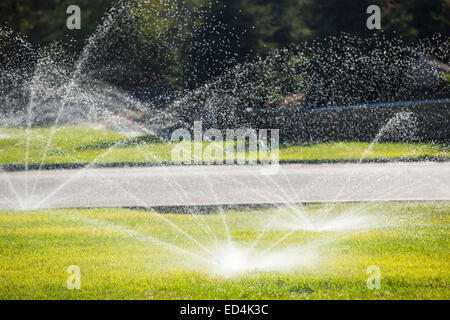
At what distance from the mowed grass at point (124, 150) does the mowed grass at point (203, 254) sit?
5209 millimetres

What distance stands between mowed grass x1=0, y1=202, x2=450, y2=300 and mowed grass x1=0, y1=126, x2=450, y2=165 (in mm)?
5209

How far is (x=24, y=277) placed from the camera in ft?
16.8

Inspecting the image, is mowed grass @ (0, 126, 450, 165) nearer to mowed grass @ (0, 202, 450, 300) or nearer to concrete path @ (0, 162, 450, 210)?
concrete path @ (0, 162, 450, 210)

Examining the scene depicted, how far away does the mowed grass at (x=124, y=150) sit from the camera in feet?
43.5

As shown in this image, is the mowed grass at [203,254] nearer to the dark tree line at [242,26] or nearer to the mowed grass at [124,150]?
the mowed grass at [124,150]

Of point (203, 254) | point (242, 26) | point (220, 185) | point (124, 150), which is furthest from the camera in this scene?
point (242, 26)

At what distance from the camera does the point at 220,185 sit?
406 inches

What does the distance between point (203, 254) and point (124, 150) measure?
9507 mm

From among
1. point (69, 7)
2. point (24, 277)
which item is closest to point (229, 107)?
point (24, 277)

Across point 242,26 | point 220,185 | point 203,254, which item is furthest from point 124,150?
point 203,254

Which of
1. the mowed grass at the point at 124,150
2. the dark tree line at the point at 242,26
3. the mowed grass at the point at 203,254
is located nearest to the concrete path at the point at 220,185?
the mowed grass at the point at 203,254

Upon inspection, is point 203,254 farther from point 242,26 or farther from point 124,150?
point 242,26
